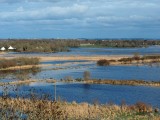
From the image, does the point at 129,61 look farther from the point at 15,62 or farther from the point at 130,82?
the point at 130,82

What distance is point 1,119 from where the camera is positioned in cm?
773

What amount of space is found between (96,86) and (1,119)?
33.9m

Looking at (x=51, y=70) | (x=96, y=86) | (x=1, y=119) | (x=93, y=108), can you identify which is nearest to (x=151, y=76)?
(x=96, y=86)

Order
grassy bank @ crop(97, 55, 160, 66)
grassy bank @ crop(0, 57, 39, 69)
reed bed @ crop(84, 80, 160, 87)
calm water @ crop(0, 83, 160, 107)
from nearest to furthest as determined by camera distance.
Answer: calm water @ crop(0, 83, 160, 107) < reed bed @ crop(84, 80, 160, 87) < grassy bank @ crop(0, 57, 39, 69) < grassy bank @ crop(97, 55, 160, 66)

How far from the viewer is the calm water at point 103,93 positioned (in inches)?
1238

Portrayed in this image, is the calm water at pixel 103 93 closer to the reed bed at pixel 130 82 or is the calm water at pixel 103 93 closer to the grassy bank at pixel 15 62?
the reed bed at pixel 130 82

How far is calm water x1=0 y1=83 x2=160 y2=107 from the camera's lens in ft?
103

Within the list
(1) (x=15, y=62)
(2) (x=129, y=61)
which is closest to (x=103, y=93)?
(1) (x=15, y=62)

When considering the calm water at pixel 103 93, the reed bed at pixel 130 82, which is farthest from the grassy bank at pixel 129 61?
the calm water at pixel 103 93

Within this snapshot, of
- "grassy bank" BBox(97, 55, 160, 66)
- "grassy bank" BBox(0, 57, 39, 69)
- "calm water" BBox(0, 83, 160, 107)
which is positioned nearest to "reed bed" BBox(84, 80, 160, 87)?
"calm water" BBox(0, 83, 160, 107)

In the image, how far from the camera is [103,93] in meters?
35.7

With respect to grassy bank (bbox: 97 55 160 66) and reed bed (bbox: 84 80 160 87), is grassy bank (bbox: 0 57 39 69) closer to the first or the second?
grassy bank (bbox: 97 55 160 66)

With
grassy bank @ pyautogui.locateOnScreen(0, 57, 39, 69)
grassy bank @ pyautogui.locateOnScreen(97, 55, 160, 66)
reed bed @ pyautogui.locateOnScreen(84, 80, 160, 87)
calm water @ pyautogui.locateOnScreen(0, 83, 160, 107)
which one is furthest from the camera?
grassy bank @ pyautogui.locateOnScreen(97, 55, 160, 66)

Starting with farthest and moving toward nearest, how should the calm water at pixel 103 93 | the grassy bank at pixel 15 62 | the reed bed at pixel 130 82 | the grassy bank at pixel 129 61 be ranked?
the grassy bank at pixel 129 61 < the grassy bank at pixel 15 62 < the reed bed at pixel 130 82 < the calm water at pixel 103 93
